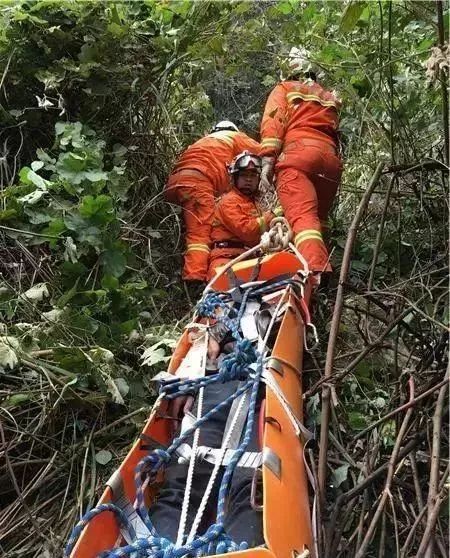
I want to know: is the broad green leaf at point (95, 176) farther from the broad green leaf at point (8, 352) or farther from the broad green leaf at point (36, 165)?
the broad green leaf at point (8, 352)

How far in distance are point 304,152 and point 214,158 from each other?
0.74 metres

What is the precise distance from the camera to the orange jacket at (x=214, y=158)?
4760 millimetres

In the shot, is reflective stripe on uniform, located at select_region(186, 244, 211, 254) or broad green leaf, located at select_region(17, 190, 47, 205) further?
reflective stripe on uniform, located at select_region(186, 244, 211, 254)

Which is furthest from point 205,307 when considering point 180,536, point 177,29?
point 177,29

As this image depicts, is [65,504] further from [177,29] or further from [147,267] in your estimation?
[177,29]

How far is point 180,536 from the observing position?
5.55 ft

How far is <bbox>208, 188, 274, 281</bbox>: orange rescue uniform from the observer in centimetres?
446

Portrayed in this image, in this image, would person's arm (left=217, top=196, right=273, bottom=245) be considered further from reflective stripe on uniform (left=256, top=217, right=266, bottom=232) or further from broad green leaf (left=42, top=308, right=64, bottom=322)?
broad green leaf (left=42, top=308, right=64, bottom=322)

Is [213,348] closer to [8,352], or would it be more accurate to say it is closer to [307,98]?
[8,352]

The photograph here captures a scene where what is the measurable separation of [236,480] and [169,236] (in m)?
2.87

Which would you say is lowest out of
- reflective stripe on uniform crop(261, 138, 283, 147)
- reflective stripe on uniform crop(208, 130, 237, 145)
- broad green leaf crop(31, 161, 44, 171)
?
broad green leaf crop(31, 161, 44, 171)

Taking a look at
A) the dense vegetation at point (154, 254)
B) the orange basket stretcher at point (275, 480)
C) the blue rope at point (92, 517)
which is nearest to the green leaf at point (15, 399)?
the dense vegetation at point (154, 254)

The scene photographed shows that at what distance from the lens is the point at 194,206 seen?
4629 millimetres

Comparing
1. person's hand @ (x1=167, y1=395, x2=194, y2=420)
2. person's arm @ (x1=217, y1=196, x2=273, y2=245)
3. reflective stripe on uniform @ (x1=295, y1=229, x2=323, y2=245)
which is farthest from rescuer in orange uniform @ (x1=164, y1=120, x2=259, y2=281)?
person's hand @ (x1=167, y1=395, x2=194, y2=420)
